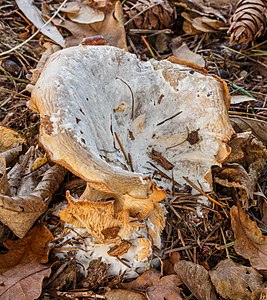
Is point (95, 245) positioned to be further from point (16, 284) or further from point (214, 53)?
point (214, 53)

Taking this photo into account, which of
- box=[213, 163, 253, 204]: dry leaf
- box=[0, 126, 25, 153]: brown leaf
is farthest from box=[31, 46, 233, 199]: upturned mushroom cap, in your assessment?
box=[0, 126, 25, 153]: brown leaf


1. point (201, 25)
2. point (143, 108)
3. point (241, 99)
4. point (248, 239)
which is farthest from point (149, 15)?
point (248, 239)

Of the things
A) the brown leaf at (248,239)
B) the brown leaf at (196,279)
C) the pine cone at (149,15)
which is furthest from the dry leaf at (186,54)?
the brown leaf at (196,279)

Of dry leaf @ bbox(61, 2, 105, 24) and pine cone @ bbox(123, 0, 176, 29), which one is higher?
dry leaf @ bbox(61, 2, 105, 24)

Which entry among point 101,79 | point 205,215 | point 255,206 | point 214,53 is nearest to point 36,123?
point 101,79

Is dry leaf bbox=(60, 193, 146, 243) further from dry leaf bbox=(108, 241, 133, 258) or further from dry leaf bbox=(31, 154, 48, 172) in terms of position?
dry leaf bbox=(31, 154, 48, 172)
